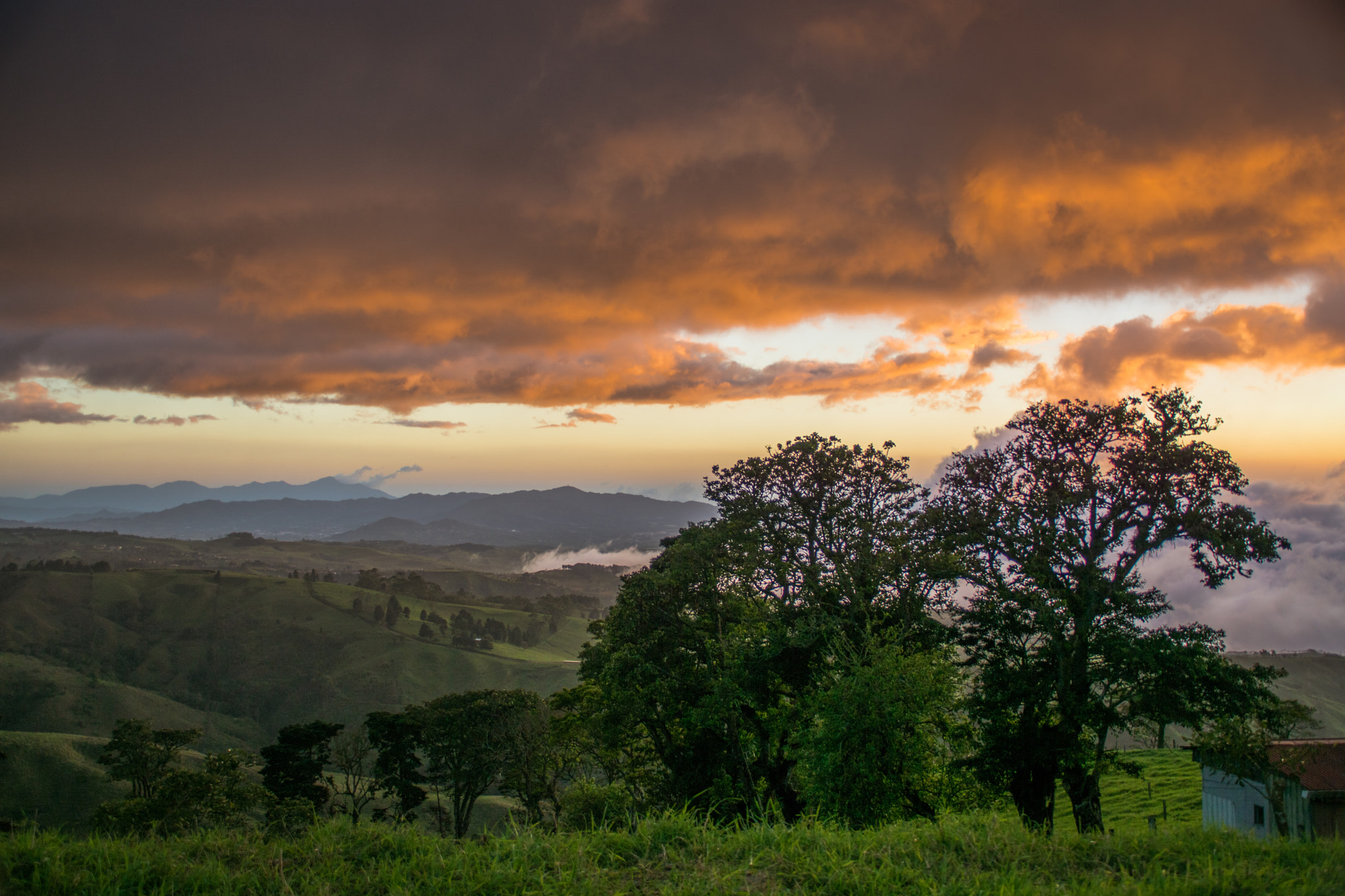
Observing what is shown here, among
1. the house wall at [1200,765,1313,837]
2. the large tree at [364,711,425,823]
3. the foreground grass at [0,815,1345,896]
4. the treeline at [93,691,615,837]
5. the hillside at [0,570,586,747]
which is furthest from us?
the hillside at [0,570,586,747]

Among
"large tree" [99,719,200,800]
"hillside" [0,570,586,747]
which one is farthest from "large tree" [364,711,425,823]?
"hillside" [0,570,586,747]

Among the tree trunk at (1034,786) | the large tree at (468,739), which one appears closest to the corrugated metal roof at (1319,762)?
the tree trunk at (1034,786)

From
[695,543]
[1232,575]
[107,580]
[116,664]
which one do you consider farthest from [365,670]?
[1232,575]

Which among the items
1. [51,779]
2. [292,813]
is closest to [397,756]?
[292,813]

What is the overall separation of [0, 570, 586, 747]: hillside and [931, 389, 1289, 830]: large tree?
406 feet

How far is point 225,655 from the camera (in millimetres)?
149750

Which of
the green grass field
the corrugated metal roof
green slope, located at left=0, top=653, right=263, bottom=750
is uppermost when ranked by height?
the corrugated metal roof

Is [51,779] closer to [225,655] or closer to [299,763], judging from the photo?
[299,763]

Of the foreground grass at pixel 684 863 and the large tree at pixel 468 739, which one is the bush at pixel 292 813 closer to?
the large tree at pixel 468 739

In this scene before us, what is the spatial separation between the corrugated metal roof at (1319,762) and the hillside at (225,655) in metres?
127

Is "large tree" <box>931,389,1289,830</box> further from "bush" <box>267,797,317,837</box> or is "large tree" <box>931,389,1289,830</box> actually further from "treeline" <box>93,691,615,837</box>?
"bush" <box>267,797,317,837</box>

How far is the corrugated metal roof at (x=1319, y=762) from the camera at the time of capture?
1917cm

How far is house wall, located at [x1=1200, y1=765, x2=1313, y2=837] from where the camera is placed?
20.1 metres

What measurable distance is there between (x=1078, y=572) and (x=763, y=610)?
978 cm
